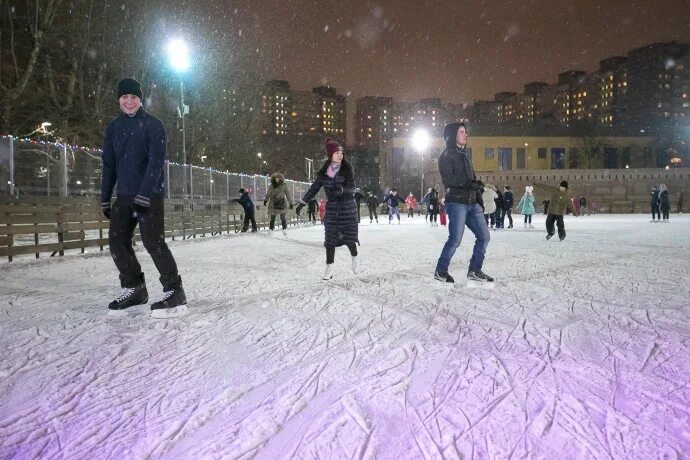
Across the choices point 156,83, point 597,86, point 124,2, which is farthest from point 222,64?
point 597,86

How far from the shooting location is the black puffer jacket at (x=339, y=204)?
19.6ft

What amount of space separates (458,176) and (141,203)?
2.92m

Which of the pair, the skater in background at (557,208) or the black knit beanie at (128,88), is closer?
the black knit beanie at (128,88)

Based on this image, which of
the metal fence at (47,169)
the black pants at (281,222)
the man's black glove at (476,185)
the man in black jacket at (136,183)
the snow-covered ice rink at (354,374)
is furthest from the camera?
the black pants at (281,222)

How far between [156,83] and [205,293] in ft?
65.4

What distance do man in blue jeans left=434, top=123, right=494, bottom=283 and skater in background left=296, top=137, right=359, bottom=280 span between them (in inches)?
44.7

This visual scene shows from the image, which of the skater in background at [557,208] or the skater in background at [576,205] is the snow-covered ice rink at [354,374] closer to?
the skater in background at [557,208]

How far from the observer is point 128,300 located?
13.6ft

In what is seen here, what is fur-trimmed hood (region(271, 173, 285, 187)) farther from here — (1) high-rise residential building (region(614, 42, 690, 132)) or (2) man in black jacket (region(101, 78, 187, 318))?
(1) high-rise residential building (region(614, 42, 690, 132))

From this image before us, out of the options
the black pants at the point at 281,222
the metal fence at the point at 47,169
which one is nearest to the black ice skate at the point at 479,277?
the metal fence at the point at 47,169

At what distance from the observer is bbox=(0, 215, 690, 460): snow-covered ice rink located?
1.88 m

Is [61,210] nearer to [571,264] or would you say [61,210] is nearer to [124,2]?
[571,264]

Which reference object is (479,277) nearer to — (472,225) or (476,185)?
(472,225)

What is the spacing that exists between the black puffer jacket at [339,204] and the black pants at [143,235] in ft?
7.44
